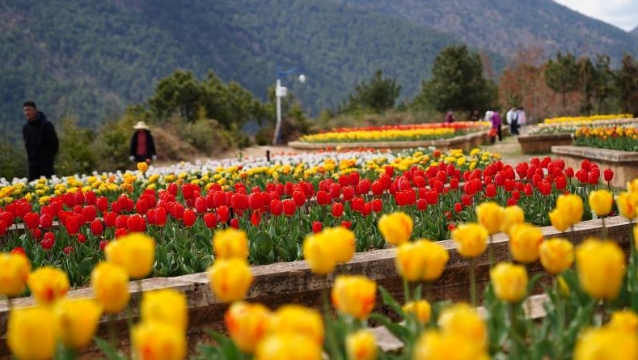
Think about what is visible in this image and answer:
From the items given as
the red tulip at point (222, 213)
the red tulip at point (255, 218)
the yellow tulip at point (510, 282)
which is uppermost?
the yellow tulip at point (510, 282)

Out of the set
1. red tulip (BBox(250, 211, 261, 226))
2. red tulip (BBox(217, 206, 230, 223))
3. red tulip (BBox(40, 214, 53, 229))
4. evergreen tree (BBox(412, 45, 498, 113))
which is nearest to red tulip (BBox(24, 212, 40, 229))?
red tulip (BBox(40, 214, 53, 229))

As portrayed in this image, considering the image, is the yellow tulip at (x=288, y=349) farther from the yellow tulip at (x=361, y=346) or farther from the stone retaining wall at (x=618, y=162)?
the stone retaining wall at (x=618, y=162)

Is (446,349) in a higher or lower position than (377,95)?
lower

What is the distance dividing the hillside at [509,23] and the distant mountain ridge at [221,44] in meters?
0.45

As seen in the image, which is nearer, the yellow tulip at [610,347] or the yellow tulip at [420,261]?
the yellow tulip at [610,347]

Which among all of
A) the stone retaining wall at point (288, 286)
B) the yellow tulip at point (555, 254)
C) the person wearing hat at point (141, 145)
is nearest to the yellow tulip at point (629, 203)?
the yellow tulip at point (555, 254)

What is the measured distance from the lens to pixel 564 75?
48.7 metres

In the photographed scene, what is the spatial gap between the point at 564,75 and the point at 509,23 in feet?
379

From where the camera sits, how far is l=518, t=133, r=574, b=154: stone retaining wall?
16625 millimetres

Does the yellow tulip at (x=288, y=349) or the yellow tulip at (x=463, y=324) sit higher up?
the yellow tulip at (x=288, y=349)

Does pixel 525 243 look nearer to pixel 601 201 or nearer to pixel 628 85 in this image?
pixel 601 201

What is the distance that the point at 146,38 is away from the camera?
8412cm

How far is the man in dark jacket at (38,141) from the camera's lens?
965cm

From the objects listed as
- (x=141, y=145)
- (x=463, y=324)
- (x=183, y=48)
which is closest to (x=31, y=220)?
(x=463, y=324)
